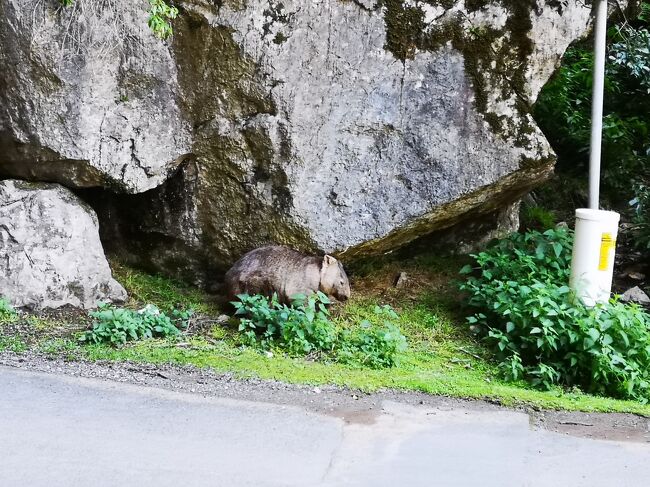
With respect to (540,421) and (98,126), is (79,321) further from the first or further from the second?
(540,421)

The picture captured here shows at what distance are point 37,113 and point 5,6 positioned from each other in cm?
92

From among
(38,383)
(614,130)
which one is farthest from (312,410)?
(614,130)

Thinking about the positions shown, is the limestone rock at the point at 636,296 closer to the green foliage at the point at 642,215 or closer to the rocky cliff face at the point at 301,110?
the green foliage at the point at 642,215

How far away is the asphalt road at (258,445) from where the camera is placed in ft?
12.6

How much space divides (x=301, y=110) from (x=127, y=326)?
2.46 meters

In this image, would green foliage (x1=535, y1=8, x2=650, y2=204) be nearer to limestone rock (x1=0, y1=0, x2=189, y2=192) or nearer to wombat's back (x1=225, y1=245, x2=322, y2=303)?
wombat's back (x1=225, y1=245, x2=322, y2=303)

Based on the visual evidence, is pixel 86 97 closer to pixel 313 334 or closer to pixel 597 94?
pixel 313 334

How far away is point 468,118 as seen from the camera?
22.4 ft

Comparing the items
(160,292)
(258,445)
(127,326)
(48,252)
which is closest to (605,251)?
(258,445)

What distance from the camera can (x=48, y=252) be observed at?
6.48 m

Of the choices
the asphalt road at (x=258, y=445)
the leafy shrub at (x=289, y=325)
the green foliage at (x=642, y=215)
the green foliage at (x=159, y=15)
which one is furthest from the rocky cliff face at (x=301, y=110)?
the asphalt road at (x=258, y=445)

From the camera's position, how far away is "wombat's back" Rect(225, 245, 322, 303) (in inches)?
257

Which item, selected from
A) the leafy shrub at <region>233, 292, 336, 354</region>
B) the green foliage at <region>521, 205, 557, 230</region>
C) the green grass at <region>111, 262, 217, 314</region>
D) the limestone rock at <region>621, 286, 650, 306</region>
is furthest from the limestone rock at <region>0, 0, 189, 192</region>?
the limestone rock at <region>621, 286, 650, 306</region>

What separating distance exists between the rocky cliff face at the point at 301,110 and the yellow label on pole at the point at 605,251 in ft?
4.04
